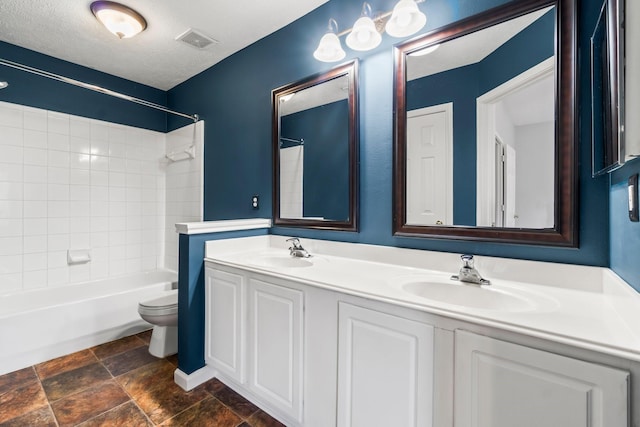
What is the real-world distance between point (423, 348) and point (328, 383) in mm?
468

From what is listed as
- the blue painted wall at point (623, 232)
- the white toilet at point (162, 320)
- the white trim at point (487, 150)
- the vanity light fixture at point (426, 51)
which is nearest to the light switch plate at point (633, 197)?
the blue painted wall at point (623, 232)

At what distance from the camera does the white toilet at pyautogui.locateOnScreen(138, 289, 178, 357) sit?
207cm

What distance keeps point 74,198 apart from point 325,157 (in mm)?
2462

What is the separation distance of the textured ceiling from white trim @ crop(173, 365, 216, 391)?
2343mm

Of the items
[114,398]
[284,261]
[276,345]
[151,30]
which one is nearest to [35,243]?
[114,398]

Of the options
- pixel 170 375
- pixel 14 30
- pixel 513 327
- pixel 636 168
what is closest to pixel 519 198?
pixel 636 168

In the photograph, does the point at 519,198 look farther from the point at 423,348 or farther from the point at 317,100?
the point at 317,100

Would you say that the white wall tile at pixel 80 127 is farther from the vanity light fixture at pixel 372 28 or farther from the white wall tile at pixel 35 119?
the vanity light fixture at pixel 372 28

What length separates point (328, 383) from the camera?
3.95 ft

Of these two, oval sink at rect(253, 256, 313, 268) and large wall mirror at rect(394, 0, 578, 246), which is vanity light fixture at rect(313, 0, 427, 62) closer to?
large wall mirror at rect(394, 0, 578, 246)

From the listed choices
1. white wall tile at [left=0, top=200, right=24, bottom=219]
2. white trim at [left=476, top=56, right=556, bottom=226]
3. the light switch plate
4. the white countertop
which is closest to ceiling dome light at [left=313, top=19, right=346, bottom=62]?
white trim at [left=476, top=56, right=556, bottom=226]

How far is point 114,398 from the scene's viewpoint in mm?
1704

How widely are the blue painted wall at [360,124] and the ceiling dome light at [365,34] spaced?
0.43 feet

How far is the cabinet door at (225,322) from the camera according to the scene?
1.60m
